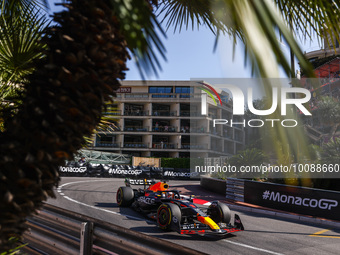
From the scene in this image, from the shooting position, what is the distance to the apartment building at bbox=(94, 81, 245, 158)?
158ft

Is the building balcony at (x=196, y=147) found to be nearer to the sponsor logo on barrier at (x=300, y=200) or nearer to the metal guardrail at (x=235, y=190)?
the metal guardrail at (x=235, y=190)

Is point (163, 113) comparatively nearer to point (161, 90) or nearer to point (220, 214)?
point (161, 90)

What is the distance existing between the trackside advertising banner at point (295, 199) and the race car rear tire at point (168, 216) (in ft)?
20.1

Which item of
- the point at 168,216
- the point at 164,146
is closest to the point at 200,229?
the point at 168,216

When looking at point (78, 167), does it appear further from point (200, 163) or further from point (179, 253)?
point (179, 253)

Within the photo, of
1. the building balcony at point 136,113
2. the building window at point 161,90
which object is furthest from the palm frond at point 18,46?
the building window at point 161,90

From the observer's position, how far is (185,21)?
3.08 m

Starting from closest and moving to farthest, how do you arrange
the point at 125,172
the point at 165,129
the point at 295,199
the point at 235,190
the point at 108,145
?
the point at 295,199 < the point at 235,190 < the point at 125,172 < the point at 108,145 < the point at 165,129

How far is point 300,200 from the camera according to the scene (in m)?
11.8

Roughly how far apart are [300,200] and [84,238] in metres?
10.8

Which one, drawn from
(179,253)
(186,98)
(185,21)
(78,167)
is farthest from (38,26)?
(186,98)

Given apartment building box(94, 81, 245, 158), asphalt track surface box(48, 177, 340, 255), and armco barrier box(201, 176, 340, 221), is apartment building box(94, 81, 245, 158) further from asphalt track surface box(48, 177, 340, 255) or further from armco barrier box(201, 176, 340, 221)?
asphalt track surface box(48, 177, 340, 255)

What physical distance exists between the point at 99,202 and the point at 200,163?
23539 mm

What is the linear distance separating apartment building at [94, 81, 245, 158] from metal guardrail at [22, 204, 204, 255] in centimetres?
4322
